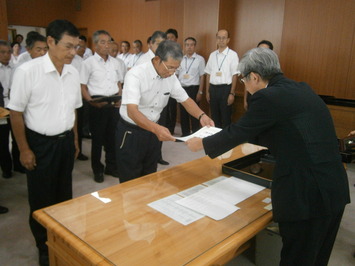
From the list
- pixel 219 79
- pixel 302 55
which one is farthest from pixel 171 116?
pixel 302 55

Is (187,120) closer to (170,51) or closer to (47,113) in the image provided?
(170,51)

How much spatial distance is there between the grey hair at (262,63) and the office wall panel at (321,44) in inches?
160

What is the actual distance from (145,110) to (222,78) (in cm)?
322

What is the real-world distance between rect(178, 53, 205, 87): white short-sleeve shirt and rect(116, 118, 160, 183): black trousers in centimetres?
356

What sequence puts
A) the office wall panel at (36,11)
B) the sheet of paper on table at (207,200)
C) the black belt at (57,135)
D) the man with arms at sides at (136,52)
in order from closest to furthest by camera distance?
the sheet of paper on table at (207,200) < the black belt at (57,135) < the man with arms at sides at (136,52) < the office wall panel at (36,11)

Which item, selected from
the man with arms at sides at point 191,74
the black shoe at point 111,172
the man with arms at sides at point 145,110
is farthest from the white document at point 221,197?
the man with arms at sides at point 191,74

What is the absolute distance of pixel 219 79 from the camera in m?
5.25

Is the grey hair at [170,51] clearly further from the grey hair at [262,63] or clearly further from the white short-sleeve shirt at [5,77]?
the white short-sleeve shirt at [5,77]

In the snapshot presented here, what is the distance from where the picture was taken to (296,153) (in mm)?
1306

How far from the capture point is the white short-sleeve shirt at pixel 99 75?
3520 mm

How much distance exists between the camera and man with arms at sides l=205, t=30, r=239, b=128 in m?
5.16

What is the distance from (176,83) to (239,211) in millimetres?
1285

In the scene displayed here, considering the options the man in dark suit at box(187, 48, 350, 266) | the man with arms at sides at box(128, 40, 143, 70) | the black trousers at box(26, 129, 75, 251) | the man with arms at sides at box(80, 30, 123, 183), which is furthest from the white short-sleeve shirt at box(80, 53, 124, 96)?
the man with arms at sides at box(128, 40, 143, 70)

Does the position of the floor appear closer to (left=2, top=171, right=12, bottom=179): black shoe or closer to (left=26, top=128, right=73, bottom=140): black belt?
(left=2, top=171, right=12, bottom=179): black shoe
